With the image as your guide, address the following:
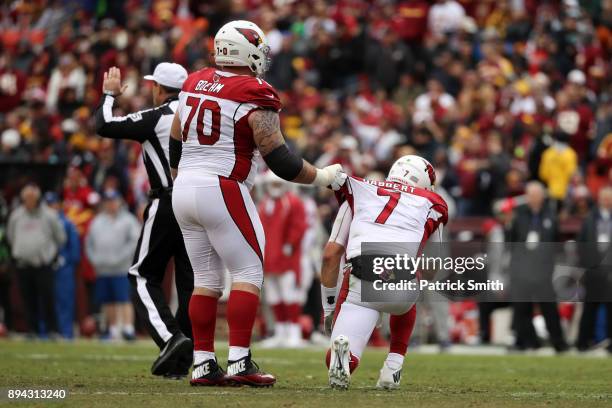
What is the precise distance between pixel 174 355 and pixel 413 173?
2.05 meters

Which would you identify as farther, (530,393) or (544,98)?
(544,98)

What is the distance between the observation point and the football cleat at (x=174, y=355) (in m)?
9.26

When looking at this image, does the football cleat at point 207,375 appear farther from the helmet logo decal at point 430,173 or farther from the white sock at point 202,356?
the helmet logo decal at point 430,173

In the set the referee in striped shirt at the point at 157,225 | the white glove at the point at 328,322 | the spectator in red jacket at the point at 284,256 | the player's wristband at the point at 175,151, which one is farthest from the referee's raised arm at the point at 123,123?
the spectator in red jacket at the point at 284,256

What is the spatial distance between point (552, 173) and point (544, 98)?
6.48 ft

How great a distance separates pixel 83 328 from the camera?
778 inches

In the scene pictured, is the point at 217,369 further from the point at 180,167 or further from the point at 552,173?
the point at 552,173

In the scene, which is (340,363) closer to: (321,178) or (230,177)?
(321,178)

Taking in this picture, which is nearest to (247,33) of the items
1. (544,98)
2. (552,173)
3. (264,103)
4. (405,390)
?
(264,103)

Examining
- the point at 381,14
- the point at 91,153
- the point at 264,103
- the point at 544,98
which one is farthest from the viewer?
the point at 381,14

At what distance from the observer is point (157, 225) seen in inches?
383

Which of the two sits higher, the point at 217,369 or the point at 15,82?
the point at 15,82

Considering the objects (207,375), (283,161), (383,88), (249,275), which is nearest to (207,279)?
(249,275)

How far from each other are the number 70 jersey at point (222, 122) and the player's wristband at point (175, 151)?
29 cm
